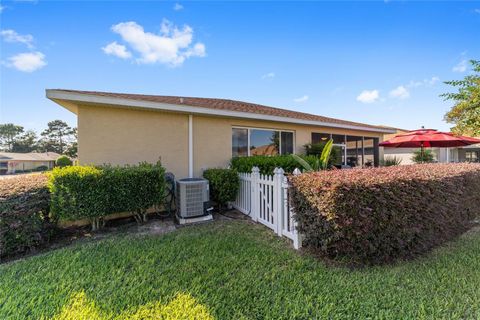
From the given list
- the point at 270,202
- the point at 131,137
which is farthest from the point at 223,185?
the point at 131,137

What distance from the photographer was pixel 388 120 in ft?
73.4

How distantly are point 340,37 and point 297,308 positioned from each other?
8.93m

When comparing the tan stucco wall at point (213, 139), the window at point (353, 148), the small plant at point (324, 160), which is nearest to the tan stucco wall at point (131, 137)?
the tan stucco wall at point (213, 139)

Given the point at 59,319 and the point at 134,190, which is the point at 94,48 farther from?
the point at 59,319

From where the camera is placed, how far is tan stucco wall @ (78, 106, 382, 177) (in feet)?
17.7

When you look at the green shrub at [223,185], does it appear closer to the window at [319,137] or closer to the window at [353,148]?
the window at [319,137]

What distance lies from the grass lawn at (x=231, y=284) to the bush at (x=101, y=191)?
80 centimetres

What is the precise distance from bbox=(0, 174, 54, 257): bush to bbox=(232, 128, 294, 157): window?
16.9 ft

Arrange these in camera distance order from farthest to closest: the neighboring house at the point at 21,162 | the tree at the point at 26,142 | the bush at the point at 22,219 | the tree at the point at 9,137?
the tree at the point at 26,142 < the tree at the point at 9,137 < the neighboring house at the point at 21,162 < the bush at the point at 22,219

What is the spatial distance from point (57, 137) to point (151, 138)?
65979 millimetres

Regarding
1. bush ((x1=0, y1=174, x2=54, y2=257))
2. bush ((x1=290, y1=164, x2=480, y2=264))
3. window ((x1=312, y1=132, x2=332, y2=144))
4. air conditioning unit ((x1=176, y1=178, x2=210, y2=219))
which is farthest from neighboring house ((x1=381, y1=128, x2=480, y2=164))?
bush ((x1=0, y1=174, x2=54, y2=257))

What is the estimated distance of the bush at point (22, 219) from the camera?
347 centimetres

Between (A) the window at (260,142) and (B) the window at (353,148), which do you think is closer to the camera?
(A) the window at (260,142)

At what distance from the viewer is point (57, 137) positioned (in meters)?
53.9
